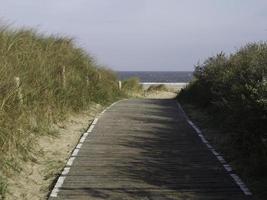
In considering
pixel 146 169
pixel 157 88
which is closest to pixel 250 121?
pixel 146 169

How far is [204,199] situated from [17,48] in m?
7.67

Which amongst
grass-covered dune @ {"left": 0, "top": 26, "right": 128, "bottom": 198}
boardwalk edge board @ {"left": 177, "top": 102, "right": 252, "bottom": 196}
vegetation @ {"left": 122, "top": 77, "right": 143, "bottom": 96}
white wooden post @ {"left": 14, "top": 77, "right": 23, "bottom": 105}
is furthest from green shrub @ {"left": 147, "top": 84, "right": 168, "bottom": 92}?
white wooden post @ {"left": 14, "top": 77, "right": 23, "bottom": 105}

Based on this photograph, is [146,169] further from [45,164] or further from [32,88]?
[32,88]

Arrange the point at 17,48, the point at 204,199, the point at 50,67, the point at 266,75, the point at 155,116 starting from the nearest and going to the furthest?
1. the point at 204,199
2. the point at 266,75
3. the point at 17,48
4. the point at 50,67
5. the point at 155,116

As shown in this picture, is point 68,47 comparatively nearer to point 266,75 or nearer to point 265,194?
point 266,75

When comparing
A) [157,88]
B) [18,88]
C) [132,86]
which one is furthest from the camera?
[157,88]

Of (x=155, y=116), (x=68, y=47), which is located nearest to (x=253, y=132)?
(x=155, y=116)

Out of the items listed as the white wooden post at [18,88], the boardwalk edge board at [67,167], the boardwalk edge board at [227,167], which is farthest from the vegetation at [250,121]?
the white wooden post at [18,88]

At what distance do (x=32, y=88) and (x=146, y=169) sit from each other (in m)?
3.99

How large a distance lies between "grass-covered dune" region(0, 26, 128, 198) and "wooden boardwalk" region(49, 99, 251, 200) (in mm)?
1068

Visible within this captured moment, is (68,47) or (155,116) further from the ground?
(68,47)

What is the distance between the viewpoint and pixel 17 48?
1488 cm

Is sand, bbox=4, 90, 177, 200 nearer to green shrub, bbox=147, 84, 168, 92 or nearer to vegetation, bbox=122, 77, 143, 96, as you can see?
vegetation, bbox=122, 77, 143, 96

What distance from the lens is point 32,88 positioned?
44.5 ft
